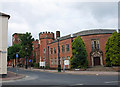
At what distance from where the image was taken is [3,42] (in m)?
18.7

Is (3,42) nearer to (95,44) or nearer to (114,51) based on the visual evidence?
(114,51)

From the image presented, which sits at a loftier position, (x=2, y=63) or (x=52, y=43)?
(x=52, y=43)

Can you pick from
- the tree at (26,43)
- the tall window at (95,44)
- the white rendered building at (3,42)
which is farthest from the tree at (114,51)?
the tree at (26,43)

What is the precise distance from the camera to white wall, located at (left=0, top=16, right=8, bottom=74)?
18.1 meters

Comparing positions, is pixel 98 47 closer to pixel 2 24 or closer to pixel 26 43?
pixel 2 24

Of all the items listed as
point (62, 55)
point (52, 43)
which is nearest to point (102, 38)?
point (62, 55)

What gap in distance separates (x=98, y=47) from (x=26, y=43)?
29.9 m

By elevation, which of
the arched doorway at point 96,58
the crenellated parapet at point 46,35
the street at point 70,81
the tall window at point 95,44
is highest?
the crenellated parapet at point 46,35

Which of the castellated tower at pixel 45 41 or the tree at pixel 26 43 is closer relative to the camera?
the castellated tower at pixel 45 41

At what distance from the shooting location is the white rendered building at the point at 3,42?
1808 cm

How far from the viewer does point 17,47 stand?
6619cm

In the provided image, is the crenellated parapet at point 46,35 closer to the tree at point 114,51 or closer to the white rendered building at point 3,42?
the tree at point 114,51

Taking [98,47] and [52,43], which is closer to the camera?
[98,47]

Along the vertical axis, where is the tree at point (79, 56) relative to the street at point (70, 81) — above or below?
above
